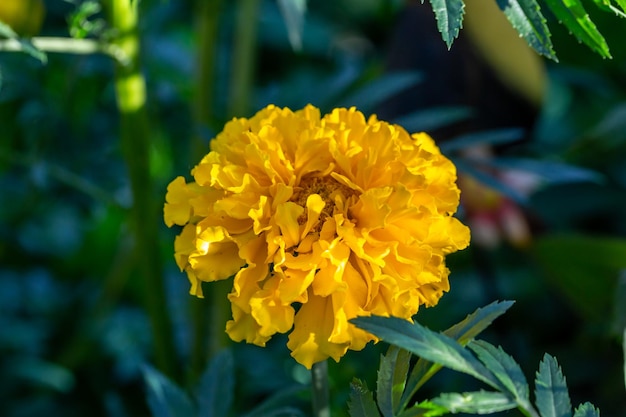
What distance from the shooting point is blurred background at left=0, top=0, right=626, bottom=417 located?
0.70 m

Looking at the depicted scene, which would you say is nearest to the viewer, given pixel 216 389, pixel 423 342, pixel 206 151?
pixel 423 342

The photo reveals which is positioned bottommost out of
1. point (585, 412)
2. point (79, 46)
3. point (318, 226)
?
point (585, 412)

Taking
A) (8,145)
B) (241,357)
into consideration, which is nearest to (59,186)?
(8,145)

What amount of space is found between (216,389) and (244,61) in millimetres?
394

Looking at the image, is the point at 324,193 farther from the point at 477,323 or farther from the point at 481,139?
the point at 481,139

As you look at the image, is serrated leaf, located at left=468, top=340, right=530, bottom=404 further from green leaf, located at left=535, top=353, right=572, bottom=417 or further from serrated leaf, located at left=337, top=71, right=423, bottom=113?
serrated leaf, located at left=337, top=71, right=423, bottom=113

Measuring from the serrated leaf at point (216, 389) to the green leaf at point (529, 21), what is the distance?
0.89ft

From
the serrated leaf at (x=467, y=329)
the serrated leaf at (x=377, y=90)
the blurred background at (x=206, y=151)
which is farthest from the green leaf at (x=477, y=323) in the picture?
the serrated leaf at (x=377, y=90)

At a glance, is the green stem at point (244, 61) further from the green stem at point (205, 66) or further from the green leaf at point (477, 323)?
the green leaf at point (477, 323)

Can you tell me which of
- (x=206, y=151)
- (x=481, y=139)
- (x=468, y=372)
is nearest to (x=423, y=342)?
(x=468, y=372)

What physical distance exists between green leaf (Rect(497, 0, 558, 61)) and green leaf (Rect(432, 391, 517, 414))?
6.7 inches

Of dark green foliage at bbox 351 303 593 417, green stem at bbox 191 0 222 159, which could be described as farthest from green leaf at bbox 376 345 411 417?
green stem at bbox 191 0 222 159

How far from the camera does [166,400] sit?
0.53 m

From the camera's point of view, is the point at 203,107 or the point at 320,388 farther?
the point at 203,107
